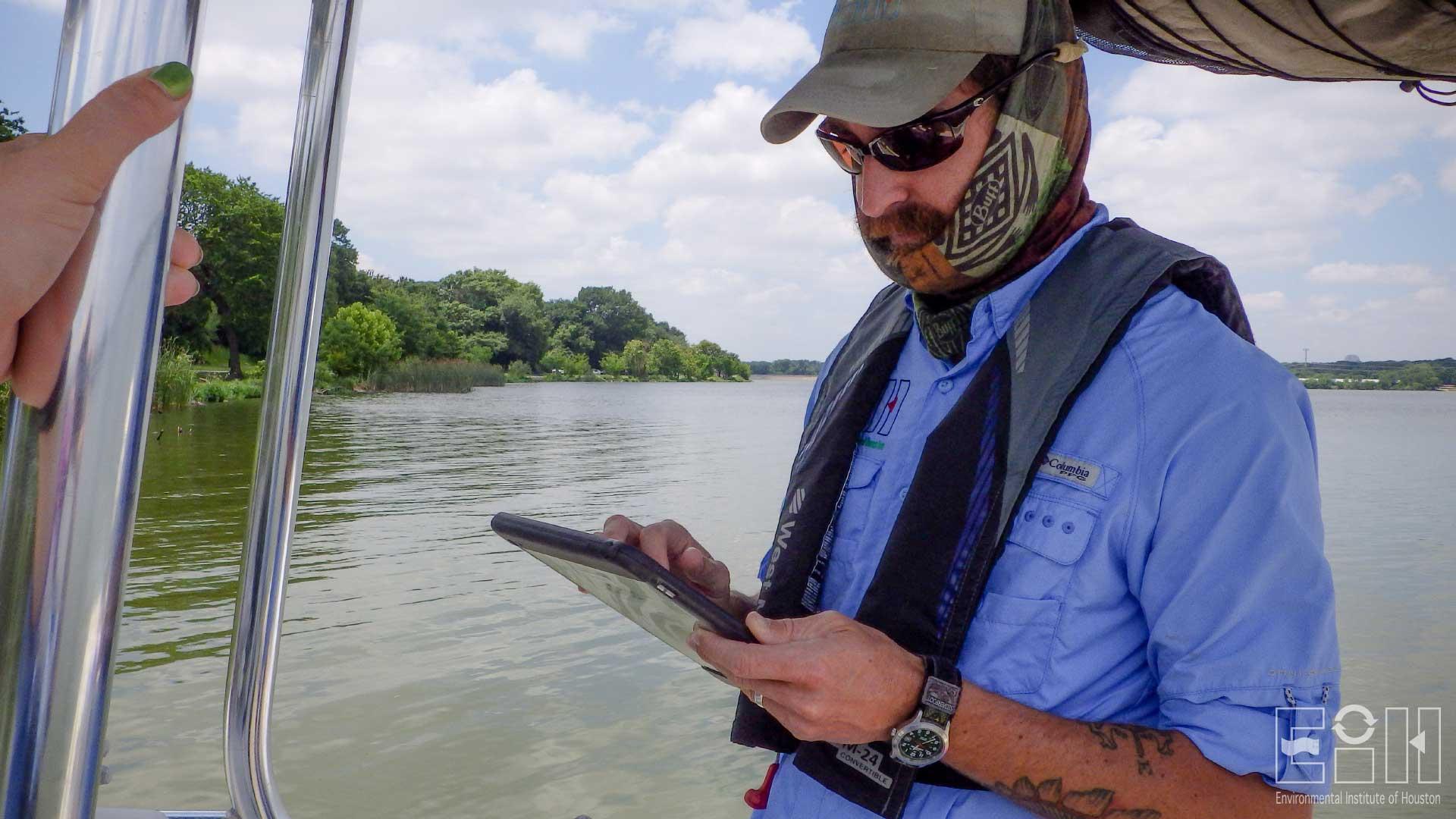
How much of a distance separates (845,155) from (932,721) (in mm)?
893

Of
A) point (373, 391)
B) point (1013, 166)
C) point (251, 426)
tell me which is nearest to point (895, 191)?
point (1013, 166)

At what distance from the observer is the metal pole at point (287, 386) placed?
91 centimetres

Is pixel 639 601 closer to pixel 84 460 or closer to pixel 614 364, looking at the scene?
pixel 84 460

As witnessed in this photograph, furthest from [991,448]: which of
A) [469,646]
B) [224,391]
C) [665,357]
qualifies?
[665,357]

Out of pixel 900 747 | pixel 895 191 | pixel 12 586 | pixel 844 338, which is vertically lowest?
pixel 900 747

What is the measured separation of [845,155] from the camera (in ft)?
5.24

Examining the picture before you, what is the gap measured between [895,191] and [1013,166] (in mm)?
169

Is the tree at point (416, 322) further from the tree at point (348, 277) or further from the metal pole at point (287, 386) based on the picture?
the metal pole at point (287, 386)

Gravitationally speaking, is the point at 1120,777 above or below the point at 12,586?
below

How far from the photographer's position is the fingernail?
458mm

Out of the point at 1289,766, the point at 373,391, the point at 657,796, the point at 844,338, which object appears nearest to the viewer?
the point at 1289,766

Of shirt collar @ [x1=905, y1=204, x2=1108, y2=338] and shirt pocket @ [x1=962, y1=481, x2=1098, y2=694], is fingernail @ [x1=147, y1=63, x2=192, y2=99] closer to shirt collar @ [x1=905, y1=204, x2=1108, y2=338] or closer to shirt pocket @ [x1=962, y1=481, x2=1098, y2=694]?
shirt pocket @ [x1=962, y1=481, x2=1098, y2=694]

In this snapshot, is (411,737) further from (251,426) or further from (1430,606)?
(251,426)

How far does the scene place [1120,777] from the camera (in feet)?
3.66
